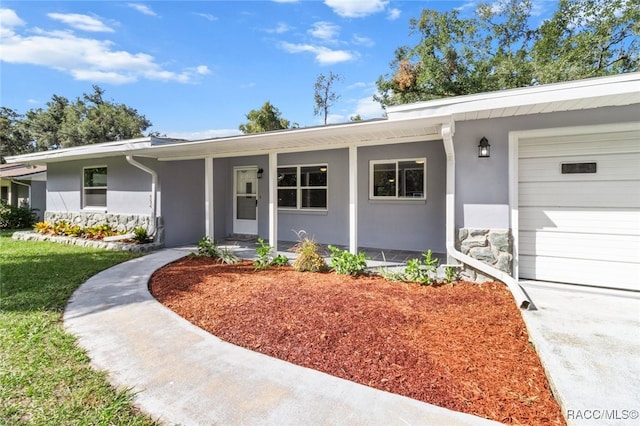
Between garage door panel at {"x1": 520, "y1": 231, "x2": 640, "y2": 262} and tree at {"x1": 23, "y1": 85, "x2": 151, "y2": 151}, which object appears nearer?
garage door panel at {"x1": 520, "y1": 231, "x2": 640, "y2": 262}

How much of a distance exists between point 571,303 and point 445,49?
16560mm

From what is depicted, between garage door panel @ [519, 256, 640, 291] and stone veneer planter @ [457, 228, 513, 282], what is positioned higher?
stone veneer planter @ [457, 228, 513, 282]

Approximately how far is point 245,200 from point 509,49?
17.3m

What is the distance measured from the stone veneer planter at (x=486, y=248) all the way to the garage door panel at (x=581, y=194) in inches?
24.7

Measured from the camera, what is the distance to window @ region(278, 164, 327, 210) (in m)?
8.51

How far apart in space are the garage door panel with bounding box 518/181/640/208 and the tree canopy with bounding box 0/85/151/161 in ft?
103

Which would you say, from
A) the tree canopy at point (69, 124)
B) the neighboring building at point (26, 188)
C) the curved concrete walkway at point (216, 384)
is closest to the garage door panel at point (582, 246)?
the curved concrete walkway at point (216, 384)

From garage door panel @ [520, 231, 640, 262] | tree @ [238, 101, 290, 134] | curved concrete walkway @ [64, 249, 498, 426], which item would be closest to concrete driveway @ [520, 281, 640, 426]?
garage door panel @ [520, 231, 640, 262]

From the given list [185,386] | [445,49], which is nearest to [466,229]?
[185,386]

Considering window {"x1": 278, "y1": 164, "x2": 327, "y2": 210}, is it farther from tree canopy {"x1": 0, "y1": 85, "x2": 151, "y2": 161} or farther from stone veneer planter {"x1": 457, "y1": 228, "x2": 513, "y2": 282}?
tree canopy {"x1": 0, "y1": 85, "x2": 151, "y2": 161}

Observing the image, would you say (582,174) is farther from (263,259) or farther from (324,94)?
(324,94)

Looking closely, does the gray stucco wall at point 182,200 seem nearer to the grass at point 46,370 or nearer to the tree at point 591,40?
the grass at point 46,370

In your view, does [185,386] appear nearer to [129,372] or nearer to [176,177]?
[129,372]

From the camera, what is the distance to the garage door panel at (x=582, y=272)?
4406mm
